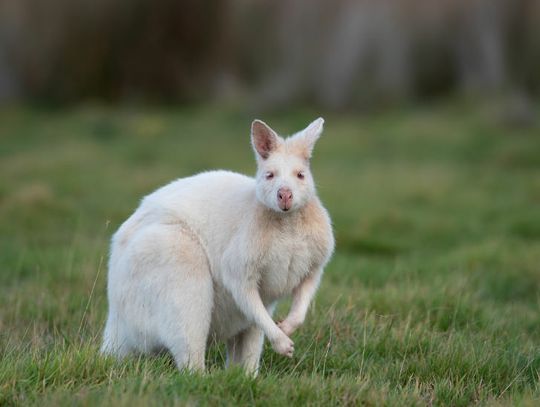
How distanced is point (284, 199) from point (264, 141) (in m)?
0.51

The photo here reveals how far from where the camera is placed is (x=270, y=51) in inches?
971

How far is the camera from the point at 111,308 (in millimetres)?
5125

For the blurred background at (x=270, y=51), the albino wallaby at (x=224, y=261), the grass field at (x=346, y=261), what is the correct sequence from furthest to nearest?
1. the blurred background at (x=270, y=51)
2. the albino wallaby at (x=224, y=261)
3. the grass field at (x=346, y=261)

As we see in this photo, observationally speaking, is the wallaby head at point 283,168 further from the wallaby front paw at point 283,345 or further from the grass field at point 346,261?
the grass field at point 346,261

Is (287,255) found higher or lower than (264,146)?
lower

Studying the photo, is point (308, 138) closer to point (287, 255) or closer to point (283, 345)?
point (287, 255)

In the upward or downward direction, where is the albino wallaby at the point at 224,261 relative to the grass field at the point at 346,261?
upward

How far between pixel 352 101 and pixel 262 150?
1717 centimetres

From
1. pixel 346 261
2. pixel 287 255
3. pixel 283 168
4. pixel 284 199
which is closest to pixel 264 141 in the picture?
pixel 283 168

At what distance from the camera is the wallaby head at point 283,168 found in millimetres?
4695

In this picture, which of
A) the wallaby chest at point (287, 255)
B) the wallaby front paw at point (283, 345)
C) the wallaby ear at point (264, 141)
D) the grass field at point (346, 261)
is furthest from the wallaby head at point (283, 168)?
the grass field at point (346, 261)

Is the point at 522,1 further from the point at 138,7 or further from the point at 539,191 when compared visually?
the point at 138,7

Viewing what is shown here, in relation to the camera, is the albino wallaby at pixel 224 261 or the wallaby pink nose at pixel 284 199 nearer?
the wallaby pink nose at pixel 284 199

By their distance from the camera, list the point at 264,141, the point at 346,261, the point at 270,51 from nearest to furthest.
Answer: the point at 264,141 → the point at 346,261 → the point at 270,51
